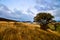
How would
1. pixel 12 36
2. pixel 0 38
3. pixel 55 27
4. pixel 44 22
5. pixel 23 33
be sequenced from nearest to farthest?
pixel 0 38
pixel 12 36
pixel 23 33
pixel 44 22
pixel 55 27

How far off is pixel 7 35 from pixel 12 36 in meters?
0.56

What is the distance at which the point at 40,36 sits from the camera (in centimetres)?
1756

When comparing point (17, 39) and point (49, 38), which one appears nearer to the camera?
point (17, 39)

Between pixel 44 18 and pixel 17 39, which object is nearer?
pixel 17 39

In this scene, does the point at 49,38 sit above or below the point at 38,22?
below

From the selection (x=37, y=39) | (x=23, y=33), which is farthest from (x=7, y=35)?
(x=37, y=39)

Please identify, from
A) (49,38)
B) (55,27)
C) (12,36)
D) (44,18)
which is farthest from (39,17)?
(12,36)

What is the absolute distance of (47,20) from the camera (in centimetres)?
2603

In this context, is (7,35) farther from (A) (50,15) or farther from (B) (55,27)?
(B) (55,27)

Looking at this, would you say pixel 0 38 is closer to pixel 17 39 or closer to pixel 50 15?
pixel 17 39

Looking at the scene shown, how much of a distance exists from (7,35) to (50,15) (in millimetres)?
12361

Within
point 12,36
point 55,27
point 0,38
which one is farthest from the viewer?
point 55,27

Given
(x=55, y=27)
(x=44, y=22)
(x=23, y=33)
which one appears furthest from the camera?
(x=55, y=27)

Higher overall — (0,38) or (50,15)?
(50,15)
